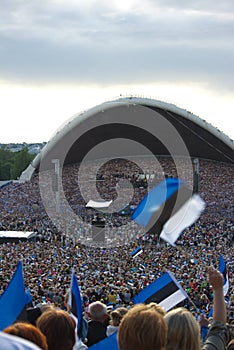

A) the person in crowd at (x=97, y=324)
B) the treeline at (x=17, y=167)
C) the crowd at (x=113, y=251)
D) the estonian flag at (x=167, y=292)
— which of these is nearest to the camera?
the person in crowd at (x=97, y=324)

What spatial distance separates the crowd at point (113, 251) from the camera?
1438 cm

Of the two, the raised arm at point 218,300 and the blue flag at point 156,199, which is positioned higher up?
the blue flag at point 156,199

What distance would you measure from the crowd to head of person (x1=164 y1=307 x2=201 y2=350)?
2209 millimetres

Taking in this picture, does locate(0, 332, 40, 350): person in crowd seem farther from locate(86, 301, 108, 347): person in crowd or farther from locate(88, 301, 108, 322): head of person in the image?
locate(88, 301, 108, 322): head of person

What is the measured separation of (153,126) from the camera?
48688 mm

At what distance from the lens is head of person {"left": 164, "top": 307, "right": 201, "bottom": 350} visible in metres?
3.28

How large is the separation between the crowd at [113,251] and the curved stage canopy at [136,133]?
5.90ft

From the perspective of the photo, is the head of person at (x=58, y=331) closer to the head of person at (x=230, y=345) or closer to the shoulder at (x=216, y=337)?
the shoulder at (x=216, y=337)

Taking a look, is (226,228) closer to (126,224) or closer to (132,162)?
(126,224)

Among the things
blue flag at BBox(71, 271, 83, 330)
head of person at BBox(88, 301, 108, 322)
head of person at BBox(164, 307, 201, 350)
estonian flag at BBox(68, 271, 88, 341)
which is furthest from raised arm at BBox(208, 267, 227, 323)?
head of person at BBox(88, 301, 108, 322)

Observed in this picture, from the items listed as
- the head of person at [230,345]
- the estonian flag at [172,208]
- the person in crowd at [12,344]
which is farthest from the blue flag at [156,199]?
the person in crowd at [12,344]

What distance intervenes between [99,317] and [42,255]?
15.9 metres

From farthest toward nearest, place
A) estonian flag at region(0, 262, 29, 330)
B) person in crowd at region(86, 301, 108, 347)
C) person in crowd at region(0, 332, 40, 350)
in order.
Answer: person in crowd at region(86, 301, 108, 347) → estonian flag at region(0, 262, 29, 330) → person in crowd at region(0, 332, 40, 350)

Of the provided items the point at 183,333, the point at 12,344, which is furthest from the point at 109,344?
the point at 12,344
